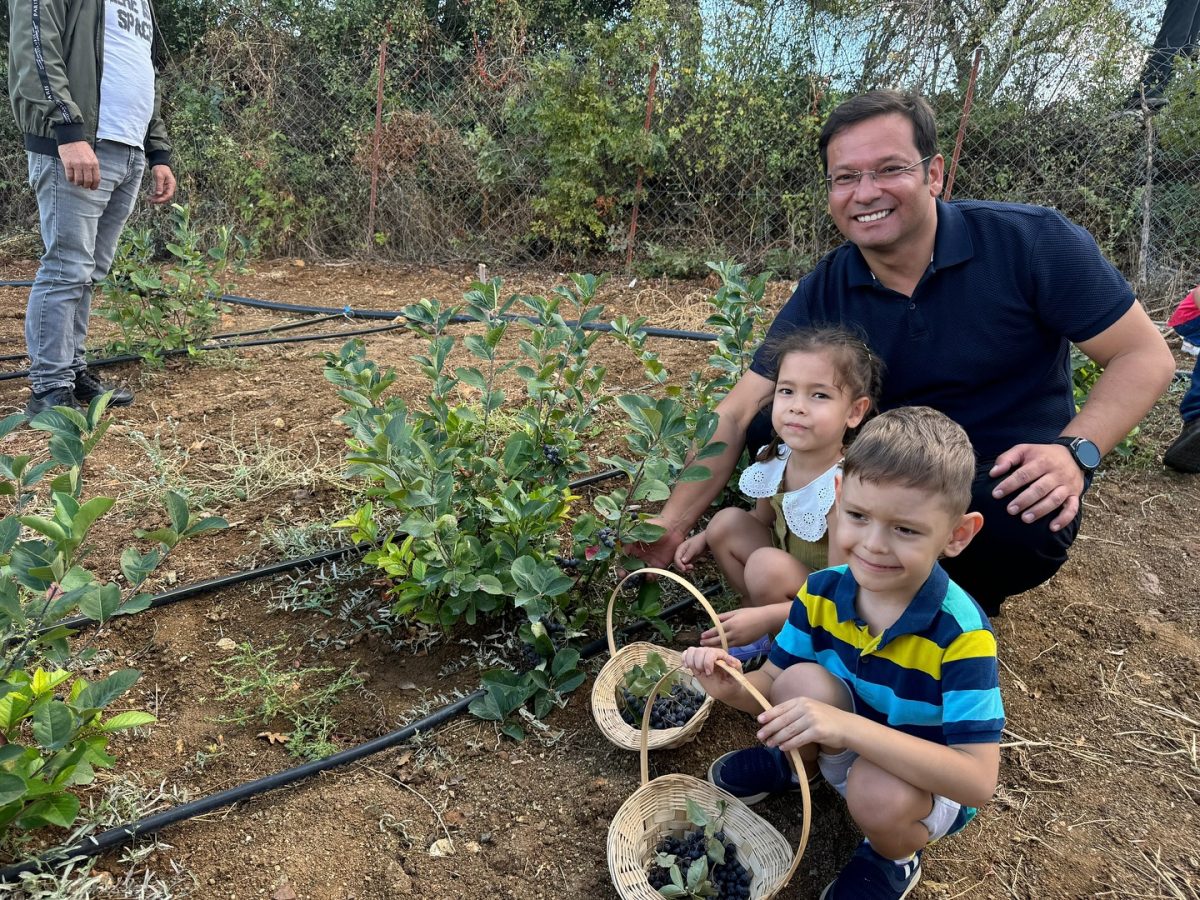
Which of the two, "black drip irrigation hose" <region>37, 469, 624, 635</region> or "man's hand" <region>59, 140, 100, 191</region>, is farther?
"man's hand" <region>59, 140, 100, 191</region>

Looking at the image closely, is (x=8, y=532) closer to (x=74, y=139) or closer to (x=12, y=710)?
(x=12, y=710)

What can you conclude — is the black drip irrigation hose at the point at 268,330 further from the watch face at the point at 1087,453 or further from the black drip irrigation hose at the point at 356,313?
the watch face at the point at 1087,453

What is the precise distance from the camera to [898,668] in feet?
4.73

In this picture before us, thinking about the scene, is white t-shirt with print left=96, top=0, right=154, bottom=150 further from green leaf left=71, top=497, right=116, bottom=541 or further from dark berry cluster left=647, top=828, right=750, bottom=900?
dark berry cluster left=647, top=828, right=750, bottom=900

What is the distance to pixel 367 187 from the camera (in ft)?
24.1

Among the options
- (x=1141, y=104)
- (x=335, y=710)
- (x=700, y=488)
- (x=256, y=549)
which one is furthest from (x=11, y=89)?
(x=1141, y=104)

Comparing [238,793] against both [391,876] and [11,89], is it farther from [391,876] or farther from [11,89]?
[11,89]

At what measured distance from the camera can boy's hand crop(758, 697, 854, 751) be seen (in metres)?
1.30

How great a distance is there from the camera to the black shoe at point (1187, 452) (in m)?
3.18

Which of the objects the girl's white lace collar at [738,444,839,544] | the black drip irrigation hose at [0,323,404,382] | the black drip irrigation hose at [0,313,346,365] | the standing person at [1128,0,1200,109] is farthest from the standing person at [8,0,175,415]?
the standing person at [1128,0,1200,109]

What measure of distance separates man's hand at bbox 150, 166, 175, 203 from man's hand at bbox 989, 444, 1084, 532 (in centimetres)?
Answer: 351

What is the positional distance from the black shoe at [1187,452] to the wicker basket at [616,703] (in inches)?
95.6

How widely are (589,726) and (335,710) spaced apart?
0.60 m

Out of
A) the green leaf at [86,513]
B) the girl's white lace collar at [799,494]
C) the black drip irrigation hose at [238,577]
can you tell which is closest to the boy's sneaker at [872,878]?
the girl's white lace collar at [799,494]
